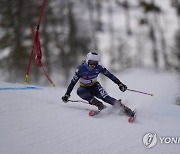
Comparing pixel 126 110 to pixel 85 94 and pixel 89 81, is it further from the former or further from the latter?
pixel 89 81

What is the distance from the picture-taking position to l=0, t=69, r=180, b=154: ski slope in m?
4.64

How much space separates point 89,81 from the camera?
6.98m

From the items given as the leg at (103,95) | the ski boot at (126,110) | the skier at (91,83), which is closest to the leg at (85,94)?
the skier at (91,83)

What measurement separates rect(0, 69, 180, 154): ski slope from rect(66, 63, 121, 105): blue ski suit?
32cm

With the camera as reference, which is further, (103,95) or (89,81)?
(89,81)

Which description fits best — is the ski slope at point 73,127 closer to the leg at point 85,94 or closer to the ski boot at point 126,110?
the ski boot at point 126,110

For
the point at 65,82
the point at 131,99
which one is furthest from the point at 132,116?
the point at 65,82

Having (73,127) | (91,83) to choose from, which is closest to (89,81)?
(91,83)

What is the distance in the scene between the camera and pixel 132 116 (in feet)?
20.1

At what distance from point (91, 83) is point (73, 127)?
1.73m

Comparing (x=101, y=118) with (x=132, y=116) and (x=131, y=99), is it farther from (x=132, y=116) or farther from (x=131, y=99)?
(x=131, y=99)

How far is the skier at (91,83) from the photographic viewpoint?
6.63 m

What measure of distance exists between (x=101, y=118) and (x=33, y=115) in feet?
4.05

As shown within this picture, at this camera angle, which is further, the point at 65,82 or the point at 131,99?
the point at 65,82
